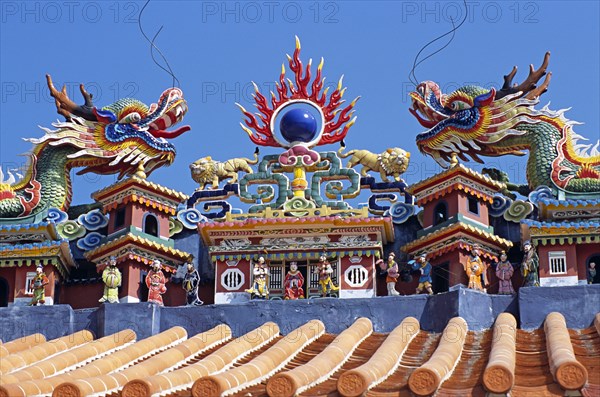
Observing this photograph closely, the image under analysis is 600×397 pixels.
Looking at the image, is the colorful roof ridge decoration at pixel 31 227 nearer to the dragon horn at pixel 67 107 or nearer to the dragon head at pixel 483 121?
the dragon horn at pixel 67 107

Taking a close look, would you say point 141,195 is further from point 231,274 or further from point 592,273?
point 592,273

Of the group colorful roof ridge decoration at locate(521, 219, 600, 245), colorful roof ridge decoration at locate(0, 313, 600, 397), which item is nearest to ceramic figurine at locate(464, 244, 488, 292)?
colorful roof ridge decoration at locate(521, 219, 600, 245)

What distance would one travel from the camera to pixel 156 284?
88.0ft

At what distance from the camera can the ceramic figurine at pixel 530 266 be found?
2609 cm

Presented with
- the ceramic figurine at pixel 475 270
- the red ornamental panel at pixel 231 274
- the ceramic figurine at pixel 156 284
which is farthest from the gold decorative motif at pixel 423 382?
the red ornamental panel at pixel 231 274

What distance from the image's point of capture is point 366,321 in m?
24.3

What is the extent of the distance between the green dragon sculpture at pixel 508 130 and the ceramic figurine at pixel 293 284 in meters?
4.17

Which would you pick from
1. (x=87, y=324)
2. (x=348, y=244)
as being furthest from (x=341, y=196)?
(x=87, y=324)

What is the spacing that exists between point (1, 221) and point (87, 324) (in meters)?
4.62

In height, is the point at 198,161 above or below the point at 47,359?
above

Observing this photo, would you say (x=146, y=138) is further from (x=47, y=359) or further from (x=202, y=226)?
(x=47, y=359)

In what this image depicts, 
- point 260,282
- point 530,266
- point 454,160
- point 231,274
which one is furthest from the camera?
point 454,160

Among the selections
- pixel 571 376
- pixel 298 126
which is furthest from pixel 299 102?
pixel 571 376

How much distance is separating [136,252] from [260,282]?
9.15ft
